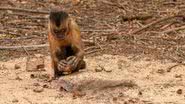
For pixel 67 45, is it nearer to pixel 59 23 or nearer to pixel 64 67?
pixel 64 67

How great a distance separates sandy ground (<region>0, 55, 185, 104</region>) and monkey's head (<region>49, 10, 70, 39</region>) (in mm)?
564

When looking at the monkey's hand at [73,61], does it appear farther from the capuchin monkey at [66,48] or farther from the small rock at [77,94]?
the small rock at [77,94]

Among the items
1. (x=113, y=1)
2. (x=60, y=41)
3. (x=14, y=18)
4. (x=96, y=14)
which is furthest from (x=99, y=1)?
(x=60, y=41)

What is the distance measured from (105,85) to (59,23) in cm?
95

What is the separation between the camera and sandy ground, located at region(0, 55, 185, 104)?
26.2ft

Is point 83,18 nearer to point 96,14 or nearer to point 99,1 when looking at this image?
point 96,14

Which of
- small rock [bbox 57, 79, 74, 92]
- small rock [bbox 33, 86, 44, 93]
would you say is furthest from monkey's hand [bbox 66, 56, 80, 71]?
small rock [bbox 33, 86, 44, 93]

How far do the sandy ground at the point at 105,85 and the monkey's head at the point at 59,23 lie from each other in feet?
1.85

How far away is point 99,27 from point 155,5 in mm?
2337

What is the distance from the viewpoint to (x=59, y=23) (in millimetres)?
8266

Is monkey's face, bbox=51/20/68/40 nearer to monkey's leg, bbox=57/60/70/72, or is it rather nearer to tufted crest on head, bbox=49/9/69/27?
tufted crest on head, bbox=49/9/69/27

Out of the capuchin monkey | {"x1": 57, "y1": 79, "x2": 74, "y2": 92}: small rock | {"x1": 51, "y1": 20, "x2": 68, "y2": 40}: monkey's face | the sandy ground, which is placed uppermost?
{"x1": 51, "y1": 20, "x2": 68, "y2": 40}: monkey's face

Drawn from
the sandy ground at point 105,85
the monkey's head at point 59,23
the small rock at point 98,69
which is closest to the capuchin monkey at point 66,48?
the monkey's head at point 59,23

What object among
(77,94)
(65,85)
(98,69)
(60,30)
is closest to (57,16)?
(60,30)
